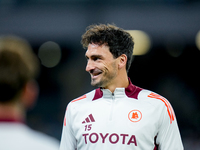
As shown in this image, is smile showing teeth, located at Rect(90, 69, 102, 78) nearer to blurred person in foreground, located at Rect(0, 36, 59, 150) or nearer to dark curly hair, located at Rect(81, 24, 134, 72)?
dark curly hair, located at Rect(81, 24, 134, 72)

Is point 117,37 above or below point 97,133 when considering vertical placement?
above

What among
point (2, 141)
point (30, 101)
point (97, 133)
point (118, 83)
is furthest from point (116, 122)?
point (2, 141)

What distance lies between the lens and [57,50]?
1255 cm

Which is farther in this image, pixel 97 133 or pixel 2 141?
pixel 97 133

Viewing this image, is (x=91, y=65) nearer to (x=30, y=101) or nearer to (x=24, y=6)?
(x=30, y=101)

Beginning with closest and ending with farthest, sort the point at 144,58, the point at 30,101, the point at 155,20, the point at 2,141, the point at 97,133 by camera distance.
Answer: the point at 2,141
the point at 30,101
the point at 97,133
the point at 155,20
the point at 144,58

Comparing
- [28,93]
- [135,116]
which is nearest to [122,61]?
[135,116]

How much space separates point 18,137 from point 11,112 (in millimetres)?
110

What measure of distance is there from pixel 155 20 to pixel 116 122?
845 cm

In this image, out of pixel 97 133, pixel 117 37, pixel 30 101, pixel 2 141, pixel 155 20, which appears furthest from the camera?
pixel 155 20

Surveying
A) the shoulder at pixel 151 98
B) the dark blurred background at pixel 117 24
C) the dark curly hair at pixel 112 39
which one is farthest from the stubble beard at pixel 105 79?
the dark blurred background at pixel 117 24

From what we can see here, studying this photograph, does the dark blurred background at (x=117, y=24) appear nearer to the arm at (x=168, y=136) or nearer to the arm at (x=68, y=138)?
the arm at (x=68, y=138)

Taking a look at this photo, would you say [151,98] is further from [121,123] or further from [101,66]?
[101,66]

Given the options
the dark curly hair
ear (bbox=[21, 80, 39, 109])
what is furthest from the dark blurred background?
ear (bbox=[21, 80, 39, 109])
